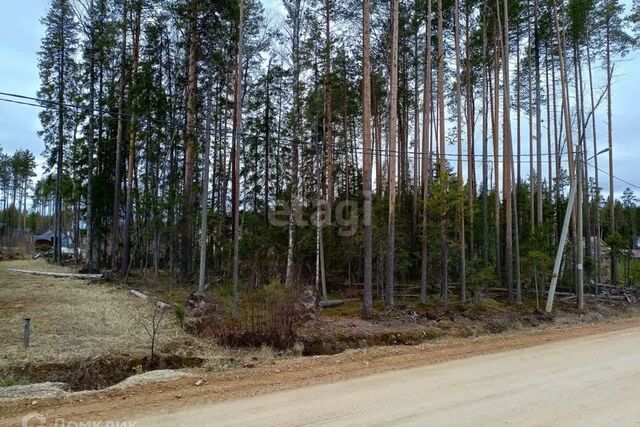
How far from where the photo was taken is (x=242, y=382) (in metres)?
5.92

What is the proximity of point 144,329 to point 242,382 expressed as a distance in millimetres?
5419

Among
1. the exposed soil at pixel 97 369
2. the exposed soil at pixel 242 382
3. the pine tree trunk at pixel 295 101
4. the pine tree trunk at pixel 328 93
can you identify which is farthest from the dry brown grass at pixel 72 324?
the pine tree trunk at pixel 328 93

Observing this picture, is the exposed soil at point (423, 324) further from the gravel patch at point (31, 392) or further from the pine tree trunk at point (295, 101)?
the gravel patch at point (31, 392)

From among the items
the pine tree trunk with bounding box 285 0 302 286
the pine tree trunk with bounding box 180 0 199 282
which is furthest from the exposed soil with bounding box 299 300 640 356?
the pine tree trunk with bounding box 180 0 199 282

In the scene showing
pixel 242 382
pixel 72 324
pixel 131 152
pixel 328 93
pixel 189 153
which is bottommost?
pixel 72 324

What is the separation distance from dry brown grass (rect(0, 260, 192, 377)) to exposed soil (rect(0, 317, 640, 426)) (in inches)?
106

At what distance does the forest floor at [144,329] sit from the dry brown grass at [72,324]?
19 mm

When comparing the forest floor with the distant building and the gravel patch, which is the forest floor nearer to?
the gravel patch

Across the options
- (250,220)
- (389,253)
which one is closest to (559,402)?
(389,253)

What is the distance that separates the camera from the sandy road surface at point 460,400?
4.37 meters

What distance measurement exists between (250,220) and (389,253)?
32.0 feet

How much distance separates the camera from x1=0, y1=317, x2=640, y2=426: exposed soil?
466 centimetres

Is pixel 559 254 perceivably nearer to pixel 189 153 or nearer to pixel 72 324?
pixel 189 153

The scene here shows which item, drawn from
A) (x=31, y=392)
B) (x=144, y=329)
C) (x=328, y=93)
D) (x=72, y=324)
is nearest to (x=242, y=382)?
(x=31, y=392)
